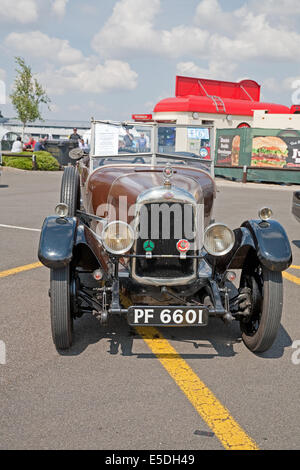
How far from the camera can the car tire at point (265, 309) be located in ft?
11.7

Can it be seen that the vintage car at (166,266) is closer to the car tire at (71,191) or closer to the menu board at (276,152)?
the car tire at (71,191)

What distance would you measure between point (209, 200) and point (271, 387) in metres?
2.17

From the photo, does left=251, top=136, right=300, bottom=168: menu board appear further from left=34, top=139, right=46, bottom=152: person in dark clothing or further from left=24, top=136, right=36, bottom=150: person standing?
left=24, top=136, right=36, bottom=150: person standing

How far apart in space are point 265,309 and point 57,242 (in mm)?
1657

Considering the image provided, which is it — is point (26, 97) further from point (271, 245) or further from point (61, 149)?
point (271, 245)

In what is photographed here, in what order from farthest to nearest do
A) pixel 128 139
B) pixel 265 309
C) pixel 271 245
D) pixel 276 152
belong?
pixel 276 152, pixel 128 139, pixel 271 245, pixel 265 309

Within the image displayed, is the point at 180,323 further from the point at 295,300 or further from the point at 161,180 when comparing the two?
the point at 295,300

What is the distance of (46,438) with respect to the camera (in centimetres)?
259

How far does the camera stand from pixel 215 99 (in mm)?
24344

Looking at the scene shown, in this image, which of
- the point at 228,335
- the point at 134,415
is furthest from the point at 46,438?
the point at 228,335

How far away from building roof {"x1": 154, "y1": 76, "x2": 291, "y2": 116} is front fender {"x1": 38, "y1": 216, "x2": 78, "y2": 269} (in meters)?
20.3

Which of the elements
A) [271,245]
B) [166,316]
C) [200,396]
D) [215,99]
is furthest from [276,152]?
[200,396]

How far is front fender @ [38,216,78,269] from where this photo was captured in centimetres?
352

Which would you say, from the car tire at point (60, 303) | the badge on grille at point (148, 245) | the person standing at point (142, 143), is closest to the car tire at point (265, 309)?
the badge on grille at point (148, 245)
